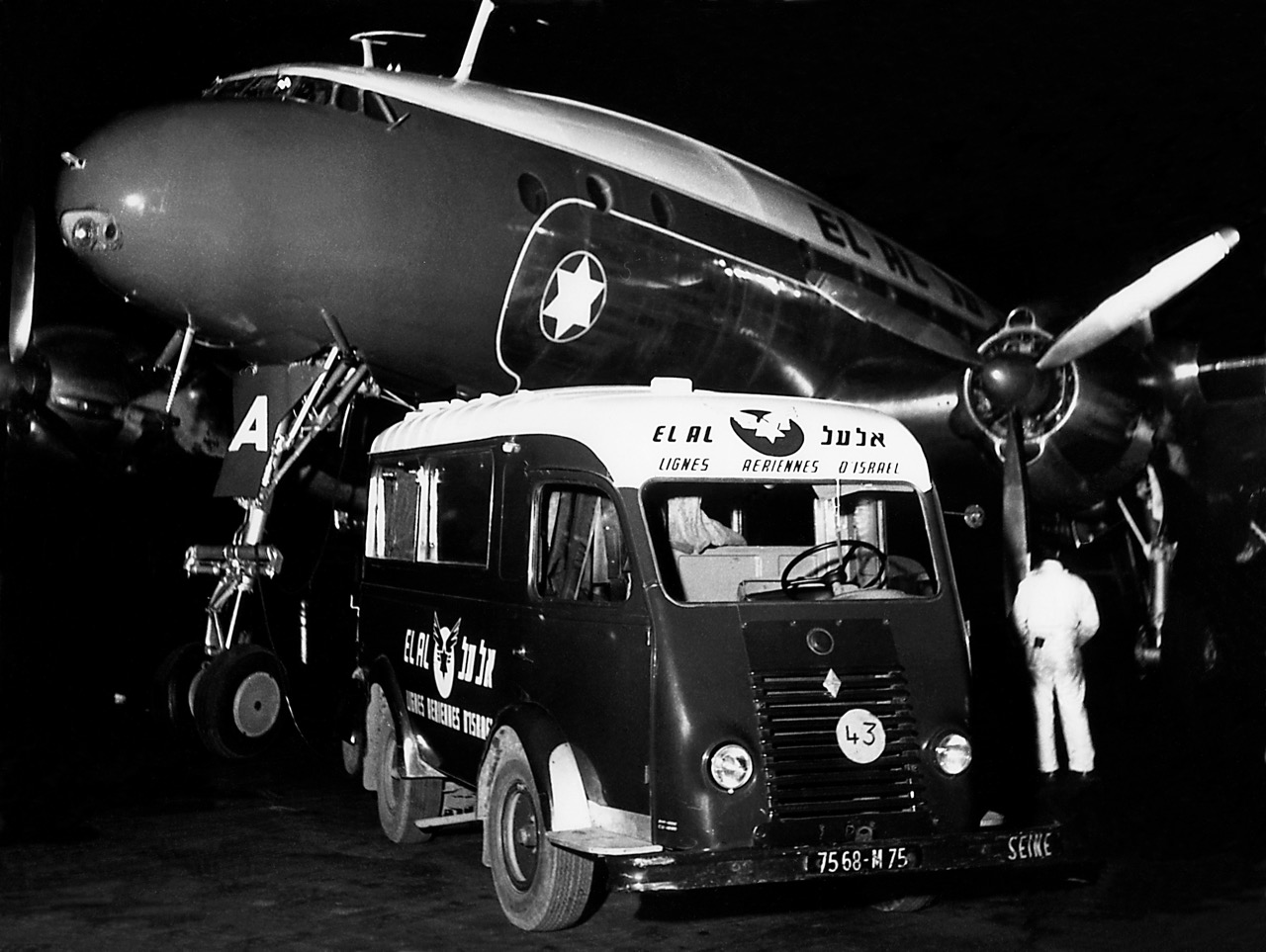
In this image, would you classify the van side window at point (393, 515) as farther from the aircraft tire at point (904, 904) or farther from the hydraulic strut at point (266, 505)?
the aircraft tire at point (904, 904)

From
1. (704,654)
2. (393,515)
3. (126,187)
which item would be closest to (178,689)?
(393,515)

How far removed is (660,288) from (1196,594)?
10715mm

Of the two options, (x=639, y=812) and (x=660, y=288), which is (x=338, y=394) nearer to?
(x=660, y=288)

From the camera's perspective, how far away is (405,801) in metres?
8.91

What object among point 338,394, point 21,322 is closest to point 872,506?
point 338,394

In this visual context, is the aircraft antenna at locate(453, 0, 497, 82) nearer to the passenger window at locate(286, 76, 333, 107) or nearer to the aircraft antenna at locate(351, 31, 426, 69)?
the aircraft antenna at locate(351, 31, 426, 69)

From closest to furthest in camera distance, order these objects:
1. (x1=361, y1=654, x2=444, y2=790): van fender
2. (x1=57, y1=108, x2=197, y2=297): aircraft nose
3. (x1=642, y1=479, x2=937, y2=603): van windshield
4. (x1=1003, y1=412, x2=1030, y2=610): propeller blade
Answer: (x1=642, y1=479, x2=937, y2=603): van windshield < (x1=361, y1=654, x2=444, y2=790): van fender < (x1=57, y1=108, x2=197, y2=297): aircraft nose < (x1=1003, y1=412, x2=1030, y2=610): propeller blade

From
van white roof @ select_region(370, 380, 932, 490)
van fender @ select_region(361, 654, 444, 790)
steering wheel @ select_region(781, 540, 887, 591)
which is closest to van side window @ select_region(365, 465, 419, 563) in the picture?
van fender @ select_region(361, 654, 444, 790)

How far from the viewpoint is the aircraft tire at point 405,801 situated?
8875 millimetres

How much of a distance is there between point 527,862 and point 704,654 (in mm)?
1443

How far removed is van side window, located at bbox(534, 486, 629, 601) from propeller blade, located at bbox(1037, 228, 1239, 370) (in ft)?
24.1

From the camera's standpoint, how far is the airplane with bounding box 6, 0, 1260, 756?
35.0 feet

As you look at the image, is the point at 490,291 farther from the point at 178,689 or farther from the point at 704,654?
the point at 704,654

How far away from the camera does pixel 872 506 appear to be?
7418 millimetres
